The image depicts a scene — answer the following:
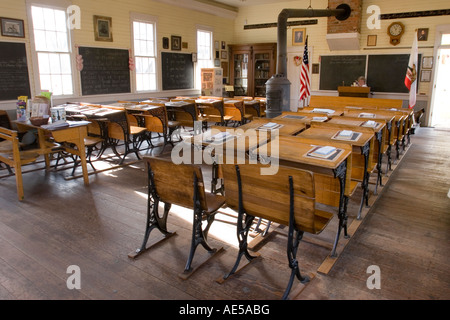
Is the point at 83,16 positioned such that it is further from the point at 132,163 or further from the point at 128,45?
the point at 132,163

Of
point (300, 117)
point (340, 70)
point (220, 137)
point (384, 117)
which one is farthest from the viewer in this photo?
point (340, 70)

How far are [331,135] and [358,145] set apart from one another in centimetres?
45

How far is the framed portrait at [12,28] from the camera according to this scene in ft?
19.9

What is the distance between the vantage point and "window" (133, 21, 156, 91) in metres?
8.53

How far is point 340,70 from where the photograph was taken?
1020 cm

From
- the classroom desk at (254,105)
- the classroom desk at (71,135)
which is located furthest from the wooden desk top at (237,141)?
the classroom desk at (254,105)

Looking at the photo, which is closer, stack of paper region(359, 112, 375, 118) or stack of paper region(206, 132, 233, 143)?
stack of paper region(206, 132, 233, 143)

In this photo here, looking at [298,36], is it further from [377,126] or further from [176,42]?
[377,126]

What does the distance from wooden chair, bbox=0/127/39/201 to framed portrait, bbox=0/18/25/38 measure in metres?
2.81

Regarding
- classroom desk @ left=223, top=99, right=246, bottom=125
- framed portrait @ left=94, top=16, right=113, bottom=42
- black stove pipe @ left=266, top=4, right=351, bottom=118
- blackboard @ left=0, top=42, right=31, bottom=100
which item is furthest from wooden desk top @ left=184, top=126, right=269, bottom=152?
framed portrait @ left=94, top=16, right=113, bottom=42

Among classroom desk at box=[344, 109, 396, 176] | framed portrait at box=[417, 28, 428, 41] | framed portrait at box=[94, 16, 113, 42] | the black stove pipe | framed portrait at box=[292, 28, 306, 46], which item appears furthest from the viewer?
framed portrait at box=[292, 28, 306, 46]

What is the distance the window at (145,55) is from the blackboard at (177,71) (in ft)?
1.05

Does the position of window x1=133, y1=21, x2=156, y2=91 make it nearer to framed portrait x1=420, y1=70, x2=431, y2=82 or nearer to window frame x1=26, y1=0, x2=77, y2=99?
window frame x1=26, y1=0, x2=77, y2=99

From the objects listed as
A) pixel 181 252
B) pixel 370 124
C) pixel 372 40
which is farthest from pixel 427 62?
pixel 181 252
